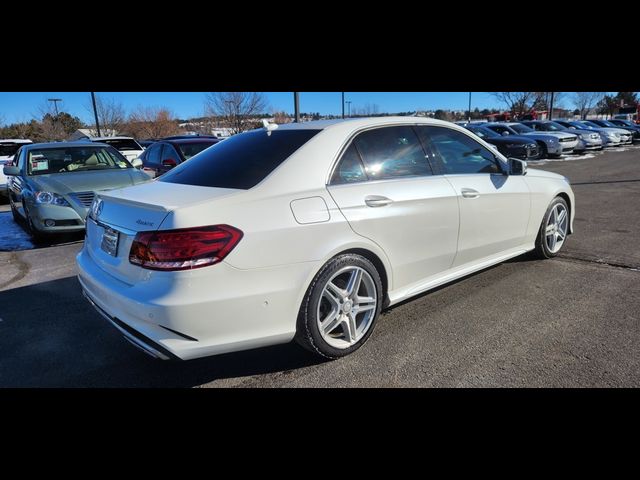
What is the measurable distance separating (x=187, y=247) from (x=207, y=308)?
1.13 ft

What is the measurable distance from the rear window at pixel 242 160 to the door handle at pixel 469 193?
1.37m

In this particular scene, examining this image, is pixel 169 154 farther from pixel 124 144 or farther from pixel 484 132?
pixel 484 132

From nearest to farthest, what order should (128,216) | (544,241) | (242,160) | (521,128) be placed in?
(128,216) < (242,160) < (544,241) < (521,128)

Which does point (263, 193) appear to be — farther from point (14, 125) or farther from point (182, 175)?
point (14, 125)

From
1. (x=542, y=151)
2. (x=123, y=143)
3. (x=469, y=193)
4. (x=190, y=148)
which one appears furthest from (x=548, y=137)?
(x=469, y=193)

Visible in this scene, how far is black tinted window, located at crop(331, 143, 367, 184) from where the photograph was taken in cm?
299

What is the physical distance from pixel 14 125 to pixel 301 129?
51086 mm

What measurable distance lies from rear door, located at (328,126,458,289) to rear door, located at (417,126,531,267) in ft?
0.48

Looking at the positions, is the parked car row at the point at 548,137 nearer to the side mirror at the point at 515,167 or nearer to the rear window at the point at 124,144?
the side mirror at the point at 515,167

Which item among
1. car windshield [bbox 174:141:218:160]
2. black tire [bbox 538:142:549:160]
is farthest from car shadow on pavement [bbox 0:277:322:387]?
black tire [bbox 538:142:549:160]

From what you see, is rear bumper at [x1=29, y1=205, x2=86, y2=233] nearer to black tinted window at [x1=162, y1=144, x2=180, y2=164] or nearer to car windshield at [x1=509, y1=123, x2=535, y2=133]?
black tinted window at [x1=162, y1=144, x2=180, y2=164]

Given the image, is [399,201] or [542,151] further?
[542,151]

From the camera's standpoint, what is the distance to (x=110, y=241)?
272cm
